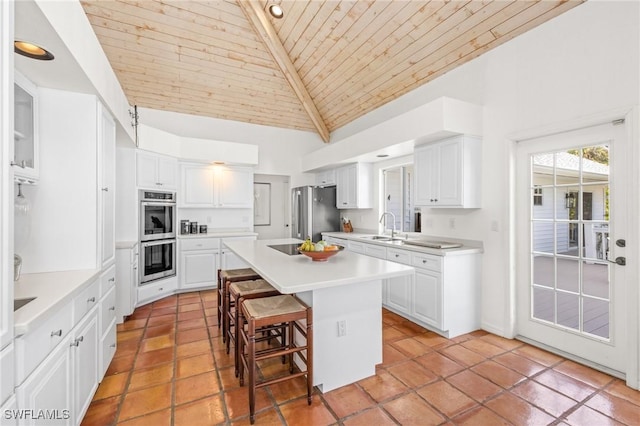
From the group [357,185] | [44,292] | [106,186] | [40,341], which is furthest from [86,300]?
[357,185]

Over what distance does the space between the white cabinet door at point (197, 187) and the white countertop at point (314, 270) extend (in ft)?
7.91

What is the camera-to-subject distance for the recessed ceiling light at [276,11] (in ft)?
11.8

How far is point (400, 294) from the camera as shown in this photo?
3500 mm

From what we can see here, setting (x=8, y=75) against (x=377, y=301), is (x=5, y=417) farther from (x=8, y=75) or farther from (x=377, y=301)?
(x=377, y=301)

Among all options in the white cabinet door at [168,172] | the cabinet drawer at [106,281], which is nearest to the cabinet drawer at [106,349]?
the cabinet drawer at [106,281]

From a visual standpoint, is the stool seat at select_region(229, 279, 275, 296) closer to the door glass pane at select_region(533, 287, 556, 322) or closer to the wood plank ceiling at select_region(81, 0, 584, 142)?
the door glass pane at select_region(533, 287, 556, 322)

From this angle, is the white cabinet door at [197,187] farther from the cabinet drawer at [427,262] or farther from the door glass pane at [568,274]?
the door glass pane at [568,274]

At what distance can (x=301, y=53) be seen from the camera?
4316 mm

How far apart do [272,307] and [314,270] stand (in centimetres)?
38

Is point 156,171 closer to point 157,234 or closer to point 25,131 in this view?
point 157,234

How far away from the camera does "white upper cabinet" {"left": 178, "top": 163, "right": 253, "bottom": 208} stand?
479 centimetres

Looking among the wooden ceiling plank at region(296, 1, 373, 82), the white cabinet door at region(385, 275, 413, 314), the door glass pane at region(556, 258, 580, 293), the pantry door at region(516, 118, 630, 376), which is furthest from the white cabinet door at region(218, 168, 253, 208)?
the door glass pane at region(556, 258, 580, 293)

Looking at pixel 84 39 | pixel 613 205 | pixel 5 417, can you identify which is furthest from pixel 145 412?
pixel 613 205

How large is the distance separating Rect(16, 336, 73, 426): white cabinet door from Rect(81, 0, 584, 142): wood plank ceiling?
12.1 feet
